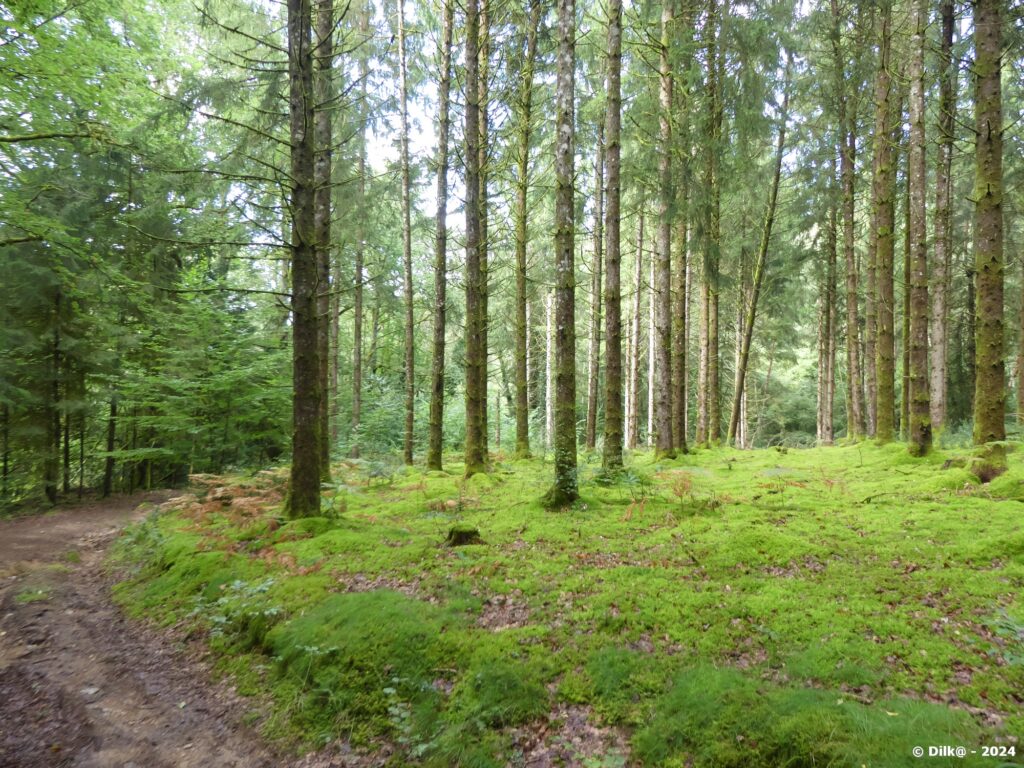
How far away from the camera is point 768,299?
18.8 metres

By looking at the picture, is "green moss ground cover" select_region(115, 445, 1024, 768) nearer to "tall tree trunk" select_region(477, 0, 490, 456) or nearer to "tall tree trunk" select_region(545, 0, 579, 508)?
"tall tree trunk" select_region(545, 0, 579, 508)

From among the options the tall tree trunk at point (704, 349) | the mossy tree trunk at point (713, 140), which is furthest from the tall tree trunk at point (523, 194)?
the tall tree trunk at point (704, 349)

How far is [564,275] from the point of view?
24.7ft

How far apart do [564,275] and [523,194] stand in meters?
6.85

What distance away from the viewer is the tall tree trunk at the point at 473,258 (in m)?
10.0

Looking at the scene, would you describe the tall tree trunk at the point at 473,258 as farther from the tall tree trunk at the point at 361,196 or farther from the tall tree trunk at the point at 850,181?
the tall tree trunk at the point at 850,181

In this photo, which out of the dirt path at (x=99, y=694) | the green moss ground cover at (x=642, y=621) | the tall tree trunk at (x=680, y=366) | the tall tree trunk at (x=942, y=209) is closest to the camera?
the green moss ground cover at (x=642, y=621)

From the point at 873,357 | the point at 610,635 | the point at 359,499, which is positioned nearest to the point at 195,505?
the point at 359,499

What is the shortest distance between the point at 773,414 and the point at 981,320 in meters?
30.0

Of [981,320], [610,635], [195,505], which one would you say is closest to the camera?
[610,635]

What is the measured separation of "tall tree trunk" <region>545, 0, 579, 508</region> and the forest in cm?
6

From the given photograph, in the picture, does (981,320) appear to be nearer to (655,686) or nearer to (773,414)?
(655,686)

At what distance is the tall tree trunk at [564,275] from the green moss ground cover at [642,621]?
60 centimetres

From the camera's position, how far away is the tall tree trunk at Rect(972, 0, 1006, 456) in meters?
7.03
